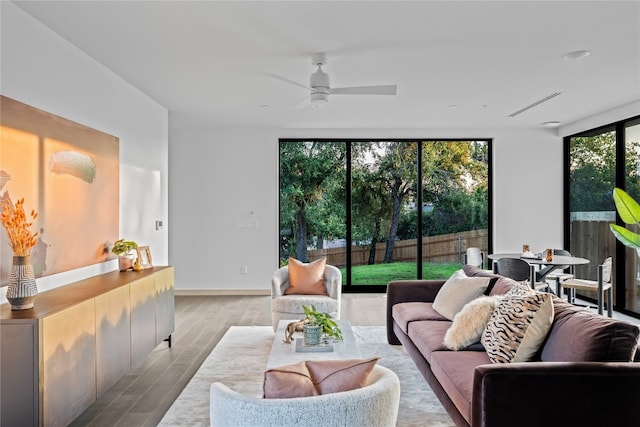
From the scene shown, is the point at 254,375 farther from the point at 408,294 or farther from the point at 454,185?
the point at 454,185

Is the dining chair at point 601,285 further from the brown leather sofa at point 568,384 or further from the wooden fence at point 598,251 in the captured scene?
the brown leather sofa at point 568,384

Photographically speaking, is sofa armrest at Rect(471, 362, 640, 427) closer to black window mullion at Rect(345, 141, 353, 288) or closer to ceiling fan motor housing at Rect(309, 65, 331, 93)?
ceiling fan motor housing at Rect(309, 65, 331, 93)

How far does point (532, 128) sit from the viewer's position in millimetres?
7445

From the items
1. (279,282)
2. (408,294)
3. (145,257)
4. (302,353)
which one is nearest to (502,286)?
(408,294)

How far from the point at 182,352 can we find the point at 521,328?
3144 millimetres

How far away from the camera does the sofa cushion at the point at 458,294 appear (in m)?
3.75

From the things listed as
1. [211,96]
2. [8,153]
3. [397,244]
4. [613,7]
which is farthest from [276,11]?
[397,244]

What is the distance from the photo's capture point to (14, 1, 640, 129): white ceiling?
2.97 m

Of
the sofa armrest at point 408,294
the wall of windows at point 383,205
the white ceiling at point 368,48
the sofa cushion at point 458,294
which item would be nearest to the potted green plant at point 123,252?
the white ceiling at point 368,48

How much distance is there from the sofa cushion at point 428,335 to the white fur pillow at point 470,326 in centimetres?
9

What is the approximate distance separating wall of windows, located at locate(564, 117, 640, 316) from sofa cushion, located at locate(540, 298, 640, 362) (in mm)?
4129

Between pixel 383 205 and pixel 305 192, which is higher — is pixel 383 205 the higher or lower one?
the lower one

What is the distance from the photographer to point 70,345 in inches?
106

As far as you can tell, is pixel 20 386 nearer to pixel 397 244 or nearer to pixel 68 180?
pixel 68 180
